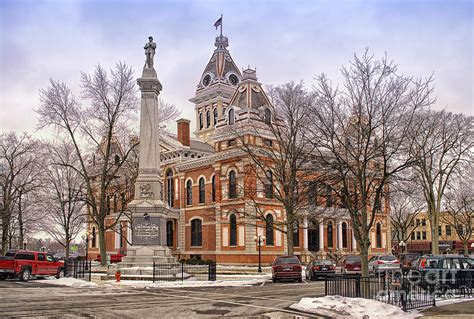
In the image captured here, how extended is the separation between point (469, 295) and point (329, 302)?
6.73m

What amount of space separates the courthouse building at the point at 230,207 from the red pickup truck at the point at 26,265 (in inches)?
516

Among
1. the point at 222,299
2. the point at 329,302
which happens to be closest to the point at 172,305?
the point at 222,299

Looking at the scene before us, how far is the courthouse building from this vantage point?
161 ft

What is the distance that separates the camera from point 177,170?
5894cm

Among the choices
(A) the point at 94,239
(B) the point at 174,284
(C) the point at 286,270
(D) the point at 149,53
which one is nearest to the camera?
(B) the point at 174,284

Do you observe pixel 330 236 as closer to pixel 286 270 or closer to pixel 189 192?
pixel 189 192

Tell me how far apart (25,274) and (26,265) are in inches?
20.0

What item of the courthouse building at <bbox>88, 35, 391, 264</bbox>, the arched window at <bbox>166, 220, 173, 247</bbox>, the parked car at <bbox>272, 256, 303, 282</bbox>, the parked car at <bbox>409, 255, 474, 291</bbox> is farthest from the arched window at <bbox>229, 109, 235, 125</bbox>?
the parked car at <bbox>409, 255, 474, 291</bbox>

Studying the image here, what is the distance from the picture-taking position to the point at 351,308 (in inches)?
607

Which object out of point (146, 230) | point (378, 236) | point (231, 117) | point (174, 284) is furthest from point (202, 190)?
point (174, 284)

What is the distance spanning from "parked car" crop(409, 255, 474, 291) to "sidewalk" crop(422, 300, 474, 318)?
133 inches

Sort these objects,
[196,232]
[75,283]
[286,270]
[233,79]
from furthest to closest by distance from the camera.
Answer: [233,79] < [196,232] < [286,270] < [75,283]

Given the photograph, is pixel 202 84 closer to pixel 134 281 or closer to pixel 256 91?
A: pixel 256 91

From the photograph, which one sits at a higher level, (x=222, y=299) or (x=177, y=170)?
(x=177, y=170)
